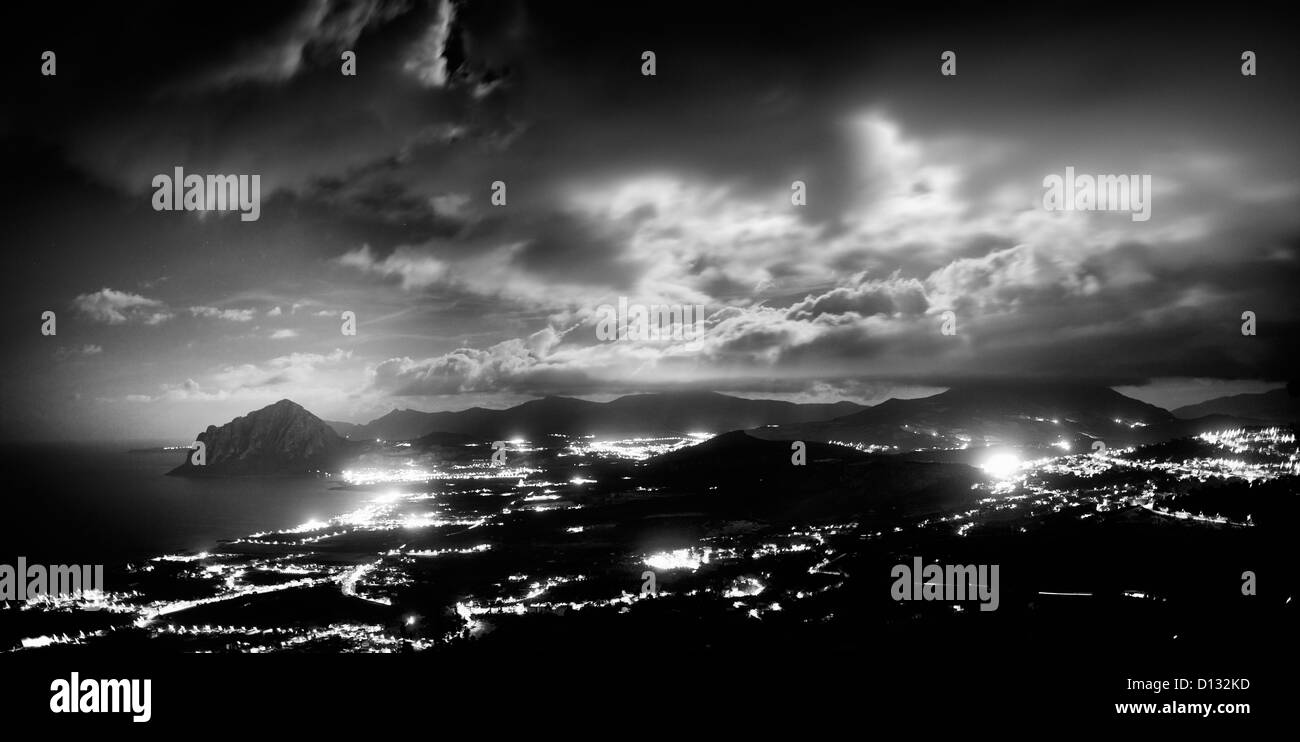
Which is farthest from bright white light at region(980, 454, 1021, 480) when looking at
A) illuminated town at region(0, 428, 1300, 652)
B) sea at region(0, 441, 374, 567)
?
sea at region(0, 441, 374, 567)

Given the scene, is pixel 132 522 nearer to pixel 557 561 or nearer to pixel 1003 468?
pixel 557 561

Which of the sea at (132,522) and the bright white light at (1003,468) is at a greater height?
the bright white light at (1003,468)

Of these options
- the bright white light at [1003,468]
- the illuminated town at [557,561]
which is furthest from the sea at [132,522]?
the bright white light at [1003,468]

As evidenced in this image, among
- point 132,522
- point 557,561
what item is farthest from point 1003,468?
point 132,522

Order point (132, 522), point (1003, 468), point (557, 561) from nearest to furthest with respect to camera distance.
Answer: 1. point (557, 561)
2. point (132, 522)
3. point (1003, 468)

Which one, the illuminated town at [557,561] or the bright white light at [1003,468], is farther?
the bright white light at [1003,468]

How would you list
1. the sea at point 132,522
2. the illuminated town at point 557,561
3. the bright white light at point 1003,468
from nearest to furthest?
the illuminated town at point 557,561, the sea at point 132,522, the bright white light at point 1003,468

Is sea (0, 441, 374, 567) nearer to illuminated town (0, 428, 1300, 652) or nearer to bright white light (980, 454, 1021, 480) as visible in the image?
illuminated town (0, 428, 1300, 652)

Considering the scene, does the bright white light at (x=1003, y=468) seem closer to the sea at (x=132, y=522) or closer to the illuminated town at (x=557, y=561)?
the illuminated town at (x=557, y=561)

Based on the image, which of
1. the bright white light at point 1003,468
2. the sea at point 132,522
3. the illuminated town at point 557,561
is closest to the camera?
the illuminated town at point 557,561
